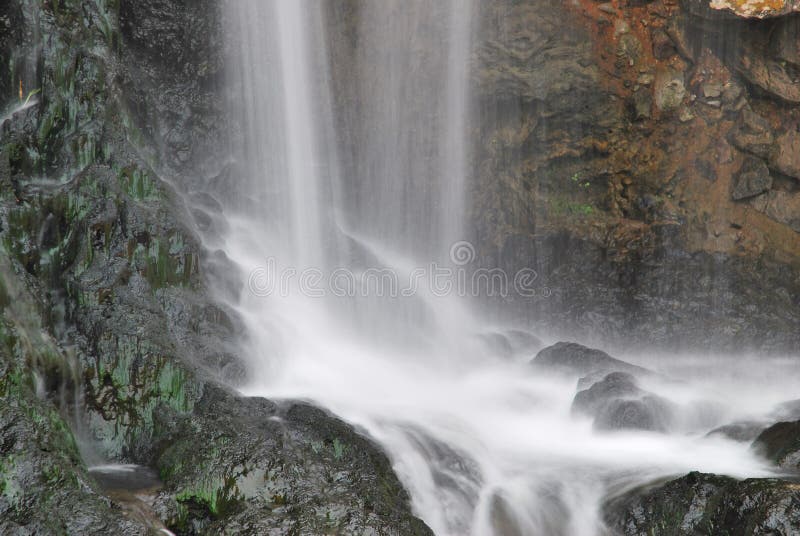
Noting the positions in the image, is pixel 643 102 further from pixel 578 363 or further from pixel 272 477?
pixel 272 477

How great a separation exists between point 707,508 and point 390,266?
8.21 m

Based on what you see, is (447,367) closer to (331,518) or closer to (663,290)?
(663,290)

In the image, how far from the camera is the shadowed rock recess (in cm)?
513

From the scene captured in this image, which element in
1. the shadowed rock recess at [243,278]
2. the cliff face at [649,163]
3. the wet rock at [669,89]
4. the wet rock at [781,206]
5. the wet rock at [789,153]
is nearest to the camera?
the shadowed rock recess at [243,278]

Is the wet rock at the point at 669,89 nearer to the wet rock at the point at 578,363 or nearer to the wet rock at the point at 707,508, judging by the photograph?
the wet rock at the point at 578,363

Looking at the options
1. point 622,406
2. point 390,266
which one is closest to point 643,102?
point 390,266

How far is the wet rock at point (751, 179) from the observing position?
11250 millimetres

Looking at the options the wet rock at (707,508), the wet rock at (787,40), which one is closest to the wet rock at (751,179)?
the wet rock at (787,40)

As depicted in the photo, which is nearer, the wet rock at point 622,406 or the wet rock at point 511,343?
the wet rock at point 622,406

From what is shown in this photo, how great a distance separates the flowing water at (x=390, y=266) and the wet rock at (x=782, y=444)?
243 millimetres

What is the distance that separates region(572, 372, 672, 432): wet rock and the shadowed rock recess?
3cm

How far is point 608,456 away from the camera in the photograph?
7406mm

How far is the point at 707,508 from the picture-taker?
5.40m

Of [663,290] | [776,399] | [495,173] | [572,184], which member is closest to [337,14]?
[495,173]
